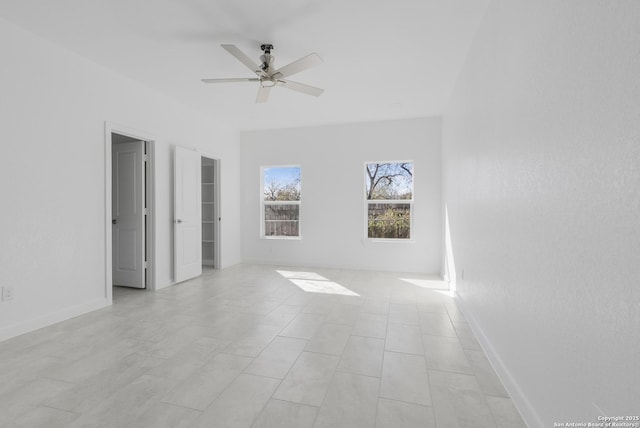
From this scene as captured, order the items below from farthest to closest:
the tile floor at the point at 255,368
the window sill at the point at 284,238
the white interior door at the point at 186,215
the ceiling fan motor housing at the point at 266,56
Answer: the window sill at the point at 284,238 < the white interior door at the point at 186,215 < the ceiling fan motor housing at the point at 266,56 < the tile floor at the point at 255,368

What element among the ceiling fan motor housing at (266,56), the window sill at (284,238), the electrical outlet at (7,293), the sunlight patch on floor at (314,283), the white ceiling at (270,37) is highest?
the white ceiling at (270,37)

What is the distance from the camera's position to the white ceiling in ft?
8.39

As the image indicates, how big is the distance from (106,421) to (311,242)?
4.67 m

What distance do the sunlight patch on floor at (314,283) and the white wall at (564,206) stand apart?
86.1 inches

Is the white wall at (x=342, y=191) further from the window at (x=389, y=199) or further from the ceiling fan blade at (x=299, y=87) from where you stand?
the ceiling fan blade at (x=299, y=87)

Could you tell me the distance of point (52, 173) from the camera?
10.1ft

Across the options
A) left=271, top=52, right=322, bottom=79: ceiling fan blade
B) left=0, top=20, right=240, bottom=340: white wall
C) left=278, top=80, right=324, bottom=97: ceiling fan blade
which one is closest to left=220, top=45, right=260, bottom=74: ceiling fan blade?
left=271, top=52, right=322, bottom=79: ceiling fan blade

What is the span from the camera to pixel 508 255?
1.96 meters

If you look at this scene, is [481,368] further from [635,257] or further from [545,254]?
[635,257]

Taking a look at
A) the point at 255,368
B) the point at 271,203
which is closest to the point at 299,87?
the point at 255,368

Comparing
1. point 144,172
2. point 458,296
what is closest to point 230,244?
point 144,172

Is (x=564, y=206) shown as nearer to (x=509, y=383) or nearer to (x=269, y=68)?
(x=509, y=383)

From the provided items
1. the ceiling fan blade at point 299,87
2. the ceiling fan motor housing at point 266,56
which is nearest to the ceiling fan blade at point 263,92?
the ceiling fan blade at point 299,87

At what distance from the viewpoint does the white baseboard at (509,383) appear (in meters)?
1.58
